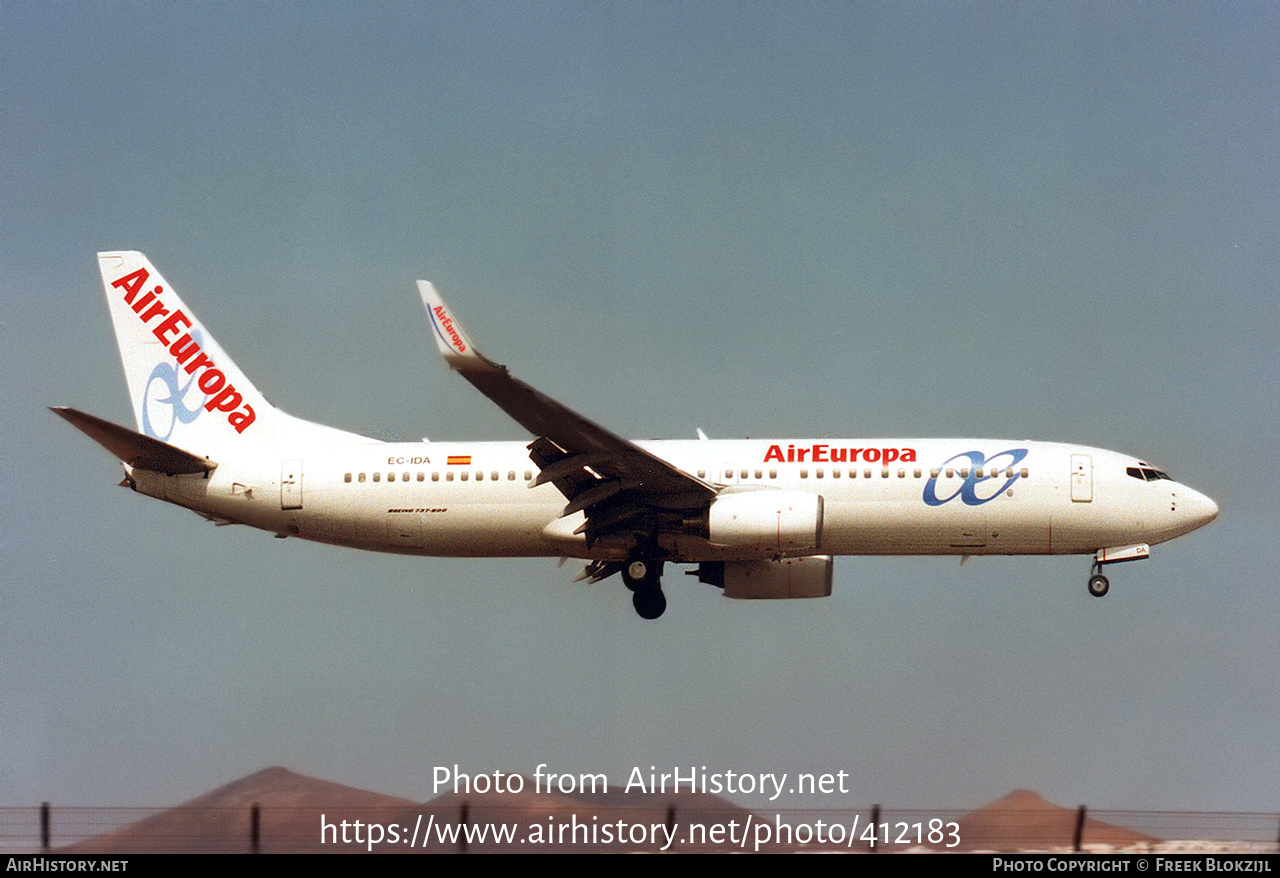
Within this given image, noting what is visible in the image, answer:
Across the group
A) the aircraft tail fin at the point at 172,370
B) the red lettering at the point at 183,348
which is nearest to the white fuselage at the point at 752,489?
the aircraft tail fin at the point at 172,370

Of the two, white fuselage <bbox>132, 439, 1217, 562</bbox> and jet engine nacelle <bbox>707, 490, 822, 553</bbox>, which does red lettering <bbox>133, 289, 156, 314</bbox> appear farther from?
jet engine nacelle <bbox>707, 490, 822, 553</bbox>

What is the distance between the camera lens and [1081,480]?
150 ft

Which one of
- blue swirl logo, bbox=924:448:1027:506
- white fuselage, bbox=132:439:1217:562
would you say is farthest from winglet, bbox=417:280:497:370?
blue swirl logo, bbox=924:448:1027:506

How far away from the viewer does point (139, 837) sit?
34062 mm

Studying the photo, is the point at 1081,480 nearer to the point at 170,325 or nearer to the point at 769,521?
the point at 769,521

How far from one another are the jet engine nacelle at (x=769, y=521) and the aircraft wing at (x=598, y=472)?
89cm

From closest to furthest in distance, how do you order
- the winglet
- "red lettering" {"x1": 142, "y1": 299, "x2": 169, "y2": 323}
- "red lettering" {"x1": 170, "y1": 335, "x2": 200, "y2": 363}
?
the winglet < "red lettering" {"x1": 170, "y1": 335, "x2": 200, "y2": 363} < "red lettering" {"x1": 142, "y1": 299, "x2": 169, "y2": 323}

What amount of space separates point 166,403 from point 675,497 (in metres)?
15.0

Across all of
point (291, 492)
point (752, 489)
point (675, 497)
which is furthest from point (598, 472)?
point (291, 492)

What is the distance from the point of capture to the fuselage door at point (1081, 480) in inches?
1793

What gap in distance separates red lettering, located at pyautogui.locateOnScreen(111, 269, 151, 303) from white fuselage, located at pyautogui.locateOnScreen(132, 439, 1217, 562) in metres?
7.22

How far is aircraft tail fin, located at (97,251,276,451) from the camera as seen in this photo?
164 ft

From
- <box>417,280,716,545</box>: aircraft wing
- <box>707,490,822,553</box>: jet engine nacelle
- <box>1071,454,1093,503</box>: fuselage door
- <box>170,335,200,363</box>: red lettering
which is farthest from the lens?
<box>170,335,200,363</box>: red lettering
